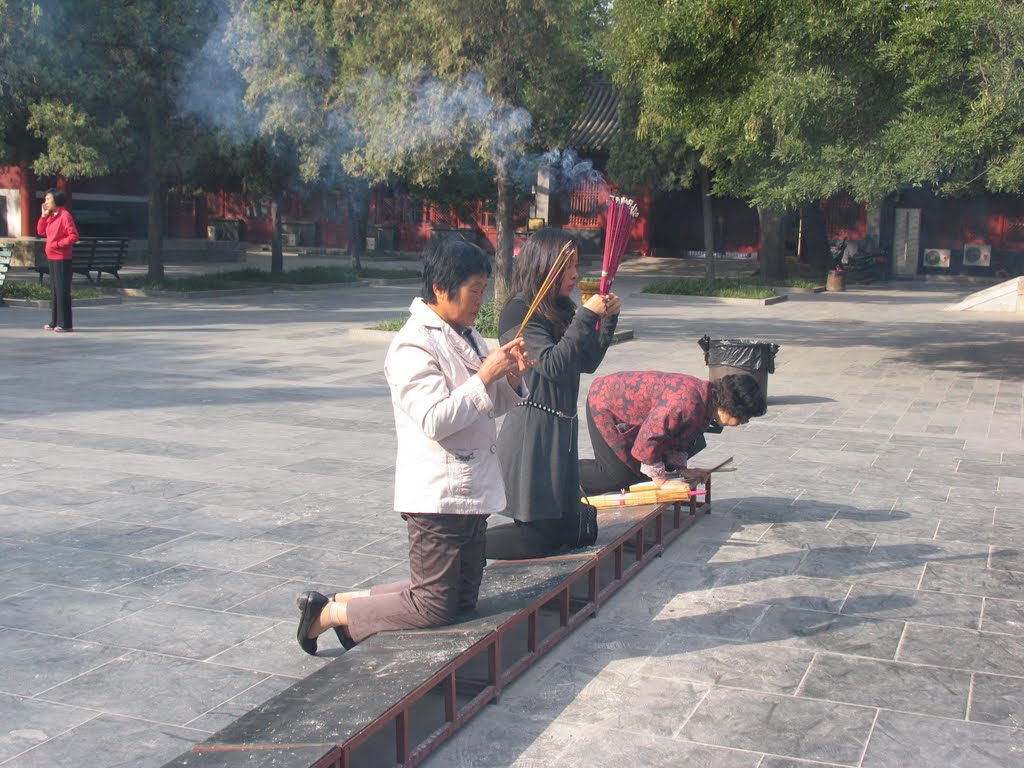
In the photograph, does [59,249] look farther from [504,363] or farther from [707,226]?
[707,226]

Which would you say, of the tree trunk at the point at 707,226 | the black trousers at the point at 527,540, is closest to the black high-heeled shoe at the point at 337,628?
the black trousers at the point at 527,540

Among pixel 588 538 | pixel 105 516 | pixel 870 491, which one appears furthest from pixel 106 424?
pixel 870 491

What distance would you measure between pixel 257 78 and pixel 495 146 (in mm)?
7203

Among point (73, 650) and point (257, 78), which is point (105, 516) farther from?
point (257, 78)

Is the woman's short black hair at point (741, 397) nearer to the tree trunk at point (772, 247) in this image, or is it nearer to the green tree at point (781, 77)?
the green tree at point (781, 77)

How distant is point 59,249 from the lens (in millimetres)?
13133

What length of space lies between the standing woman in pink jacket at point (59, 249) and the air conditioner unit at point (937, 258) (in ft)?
74.4

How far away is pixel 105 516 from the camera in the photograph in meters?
5.76

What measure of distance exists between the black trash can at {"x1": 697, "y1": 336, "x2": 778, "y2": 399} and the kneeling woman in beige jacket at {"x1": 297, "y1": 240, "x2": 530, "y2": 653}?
20.0 feet

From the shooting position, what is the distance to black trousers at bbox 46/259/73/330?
13273mm

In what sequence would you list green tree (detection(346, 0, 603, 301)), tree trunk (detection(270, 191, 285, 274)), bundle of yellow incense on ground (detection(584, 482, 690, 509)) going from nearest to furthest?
bundle of yellow incense on ground (detection(584, 482, 690, 509)) < green tree (detection(346, 0, 603, 301)) < tree trunk (detection(270, 191, 285, 274))

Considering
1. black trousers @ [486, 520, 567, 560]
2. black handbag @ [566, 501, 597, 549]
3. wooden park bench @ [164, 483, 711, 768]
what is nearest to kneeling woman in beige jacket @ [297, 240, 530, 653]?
wooden park bench @ [164, 483, 711, 768]

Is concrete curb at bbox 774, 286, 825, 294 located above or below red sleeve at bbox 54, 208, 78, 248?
below

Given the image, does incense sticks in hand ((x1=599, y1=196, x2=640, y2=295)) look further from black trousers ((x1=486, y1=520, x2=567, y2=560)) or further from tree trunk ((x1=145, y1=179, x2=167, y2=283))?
tree trunk ((x1=145, y1=179, x2=167, y2=283))
